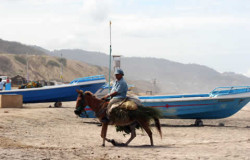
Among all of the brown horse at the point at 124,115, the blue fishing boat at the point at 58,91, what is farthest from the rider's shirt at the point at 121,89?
the blue fishing boat at the point at 58,91

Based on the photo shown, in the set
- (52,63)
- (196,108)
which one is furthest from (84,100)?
(52,63)

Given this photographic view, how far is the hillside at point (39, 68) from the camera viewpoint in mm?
94688

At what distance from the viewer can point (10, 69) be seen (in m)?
95.2

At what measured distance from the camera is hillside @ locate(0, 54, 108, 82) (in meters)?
94.7

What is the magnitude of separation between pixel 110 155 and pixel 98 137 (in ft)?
12.5

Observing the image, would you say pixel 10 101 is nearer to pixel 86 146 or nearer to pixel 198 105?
pixel 198 105

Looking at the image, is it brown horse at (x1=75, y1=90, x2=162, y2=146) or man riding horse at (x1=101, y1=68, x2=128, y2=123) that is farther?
man riding horse at (x1=101, y1=68, x2=128, y2=123)

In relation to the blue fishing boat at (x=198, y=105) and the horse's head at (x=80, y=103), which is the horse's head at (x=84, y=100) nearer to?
the horse's head at (x=80, y=103)

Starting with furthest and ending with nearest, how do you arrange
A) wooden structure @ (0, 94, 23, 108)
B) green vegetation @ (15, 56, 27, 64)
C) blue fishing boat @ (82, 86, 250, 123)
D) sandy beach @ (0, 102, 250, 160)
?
green vegetation @ (15, 56, 27, 64) → wooden structure @ (0, 94, 23, 108) → blue fishing boat @ (82, 86, 250, 123) → sandy beach @ (0, 102, 250, 160)

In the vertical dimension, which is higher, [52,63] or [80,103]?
[52,63]

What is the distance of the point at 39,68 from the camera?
10550cm

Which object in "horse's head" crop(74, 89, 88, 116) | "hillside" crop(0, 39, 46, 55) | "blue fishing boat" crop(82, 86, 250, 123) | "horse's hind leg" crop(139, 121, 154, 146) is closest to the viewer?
"horse's hind leg" crop(139, 121, 154, 146)

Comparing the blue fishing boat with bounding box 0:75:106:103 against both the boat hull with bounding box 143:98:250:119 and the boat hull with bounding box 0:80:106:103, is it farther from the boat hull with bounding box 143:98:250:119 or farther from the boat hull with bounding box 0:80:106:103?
the boat hull with bounding box 143:98:250:119

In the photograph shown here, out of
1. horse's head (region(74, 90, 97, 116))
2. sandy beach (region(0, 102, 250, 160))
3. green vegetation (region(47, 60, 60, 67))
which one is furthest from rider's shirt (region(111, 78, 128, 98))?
green vegetation (region(47, 60, 60, 67))
